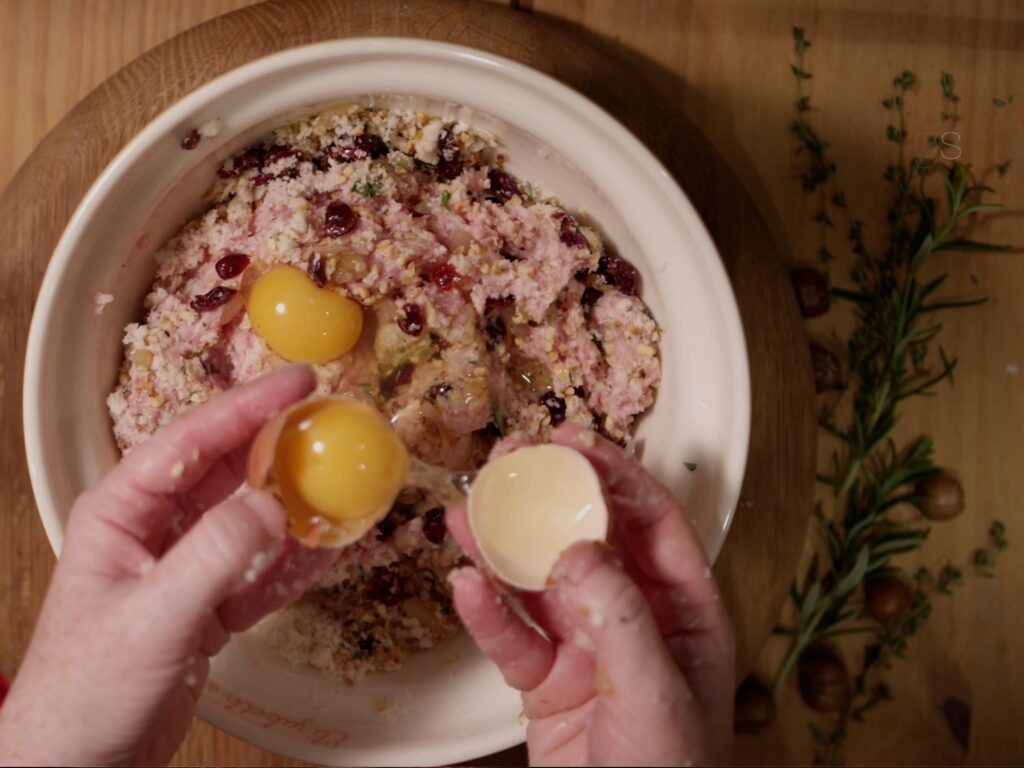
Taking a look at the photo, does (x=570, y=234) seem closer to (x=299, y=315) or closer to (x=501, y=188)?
(x=501, y=188)

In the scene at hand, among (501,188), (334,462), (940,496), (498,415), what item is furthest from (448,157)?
(940,496)

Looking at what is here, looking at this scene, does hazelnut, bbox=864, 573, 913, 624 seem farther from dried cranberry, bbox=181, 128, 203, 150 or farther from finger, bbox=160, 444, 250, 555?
dried cranberry, bbox=181, 128, 203, 150

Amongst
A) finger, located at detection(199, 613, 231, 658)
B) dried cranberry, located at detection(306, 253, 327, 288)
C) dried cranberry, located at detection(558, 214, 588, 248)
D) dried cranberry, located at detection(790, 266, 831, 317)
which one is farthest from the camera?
dried cranberry, located at detection(790, 266, 831, 317)

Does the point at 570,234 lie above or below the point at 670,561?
above

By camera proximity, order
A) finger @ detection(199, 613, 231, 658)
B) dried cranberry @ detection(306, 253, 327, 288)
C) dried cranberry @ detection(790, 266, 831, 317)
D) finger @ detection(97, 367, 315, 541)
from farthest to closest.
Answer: dried cranberry @ detection(790, 266, 831, 317), dried cranberry @ detection(306, 253, 327, 288), finger @ detection(199, 613, 231, 658), finger @ detection(97, 367, 315, 541)

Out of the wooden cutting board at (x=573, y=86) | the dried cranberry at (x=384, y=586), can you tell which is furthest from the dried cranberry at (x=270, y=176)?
the dried cranberry at (x=384, y=586)

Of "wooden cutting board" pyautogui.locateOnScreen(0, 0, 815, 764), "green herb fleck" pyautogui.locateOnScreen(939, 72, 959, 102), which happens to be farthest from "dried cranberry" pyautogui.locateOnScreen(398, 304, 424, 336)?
"green herb fleck" pyautogui.locateOnScreen(939, 72, 959, 102)

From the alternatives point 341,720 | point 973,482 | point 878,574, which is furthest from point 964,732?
point 341,720
